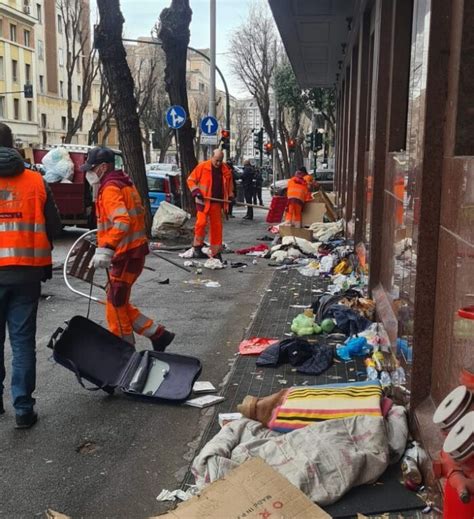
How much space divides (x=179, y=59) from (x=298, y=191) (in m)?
6.42

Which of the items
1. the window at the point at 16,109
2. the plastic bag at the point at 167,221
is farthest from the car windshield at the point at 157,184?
the window at the point at 16,109

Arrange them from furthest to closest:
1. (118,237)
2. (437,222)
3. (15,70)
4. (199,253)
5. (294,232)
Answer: (15,70) < (294,232) < (199,253) < (118,237) < (437,222)

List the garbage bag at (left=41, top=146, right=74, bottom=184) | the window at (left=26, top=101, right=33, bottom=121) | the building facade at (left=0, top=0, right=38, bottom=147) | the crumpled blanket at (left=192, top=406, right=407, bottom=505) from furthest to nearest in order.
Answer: the window at (left=26, top=101, right=33, bottom=121) < the building facade at (left=0, top=0, right=38, bottom=147) < the garbage bag at (left=41, top=146, right=74, bottom=184) < the crumpled blanket at (left=192, top=406, right=407, bottom=505)

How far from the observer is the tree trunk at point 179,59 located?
715 inches

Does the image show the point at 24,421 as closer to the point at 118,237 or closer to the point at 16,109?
the point at 118,237

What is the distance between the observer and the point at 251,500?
3.22 m

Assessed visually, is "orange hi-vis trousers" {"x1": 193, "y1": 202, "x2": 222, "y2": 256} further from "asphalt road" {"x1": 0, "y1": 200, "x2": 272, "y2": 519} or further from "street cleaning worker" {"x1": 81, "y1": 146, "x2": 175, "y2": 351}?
"street cleaning worker" {"x1": 81, "y1": 146, "x2": 175, "y2": 351}

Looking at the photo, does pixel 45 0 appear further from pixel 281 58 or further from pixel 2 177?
pixel 2 177

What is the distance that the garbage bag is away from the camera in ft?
50.3

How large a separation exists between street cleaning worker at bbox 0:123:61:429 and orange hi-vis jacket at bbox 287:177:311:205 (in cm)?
1007

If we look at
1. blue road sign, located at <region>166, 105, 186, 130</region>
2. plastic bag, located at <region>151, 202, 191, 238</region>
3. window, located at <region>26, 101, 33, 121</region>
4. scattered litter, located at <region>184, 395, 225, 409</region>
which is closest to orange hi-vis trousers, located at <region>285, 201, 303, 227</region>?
plastic bag, located at <region>151, 202, 191, 238</region>

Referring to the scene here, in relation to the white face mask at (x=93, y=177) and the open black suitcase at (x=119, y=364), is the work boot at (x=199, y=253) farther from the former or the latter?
the open black suitcase at (x=119, y=364)

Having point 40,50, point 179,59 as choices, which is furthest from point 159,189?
point 40,50

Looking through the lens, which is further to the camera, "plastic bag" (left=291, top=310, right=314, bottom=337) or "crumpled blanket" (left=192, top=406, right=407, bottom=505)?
"plastic bag" (left=291, top=310, right=314, bottom=337)
